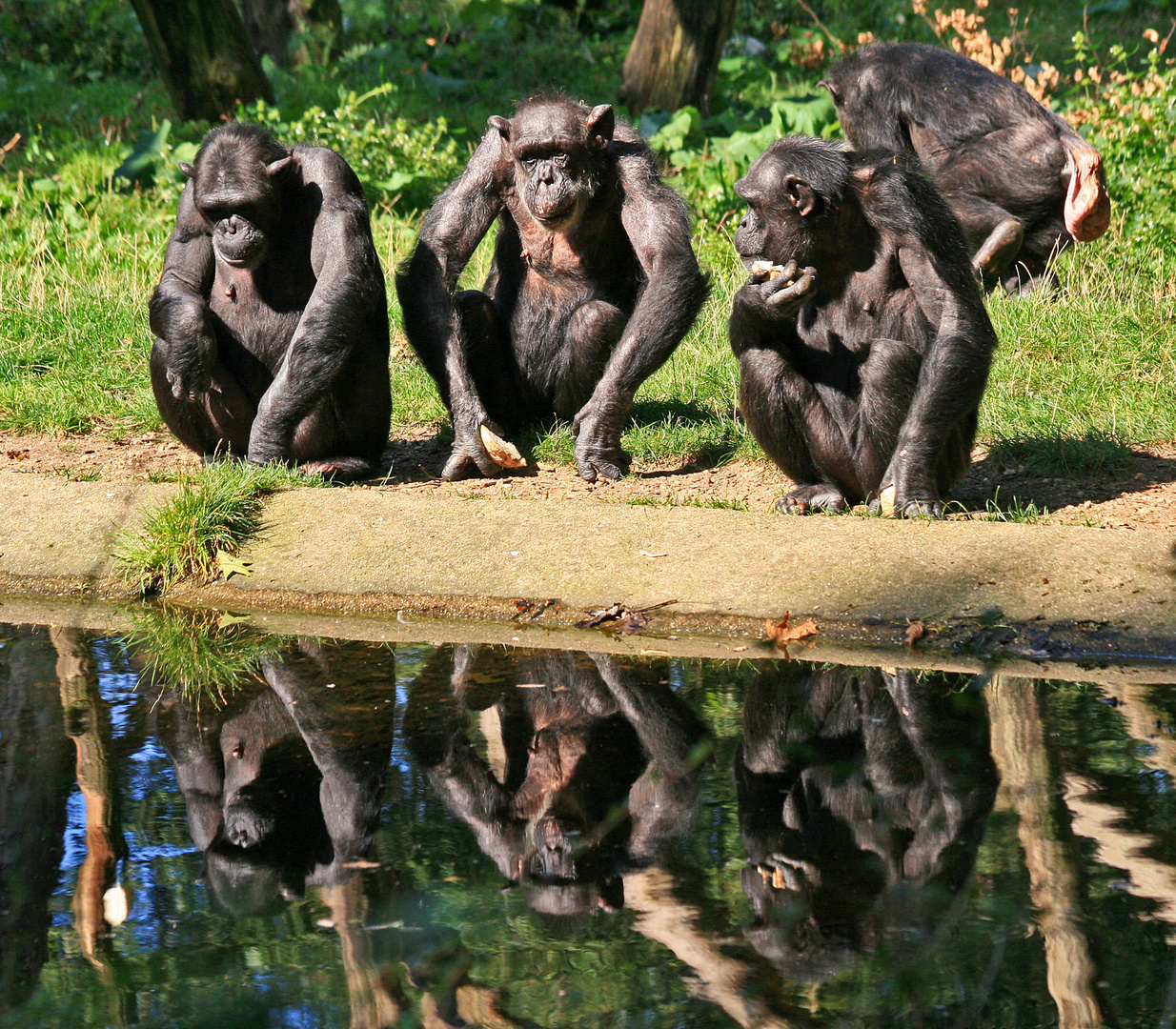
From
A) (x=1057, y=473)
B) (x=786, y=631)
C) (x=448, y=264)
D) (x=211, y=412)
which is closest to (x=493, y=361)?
(x=448, y=264)

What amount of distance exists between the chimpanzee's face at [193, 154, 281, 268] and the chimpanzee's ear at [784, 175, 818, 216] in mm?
1973

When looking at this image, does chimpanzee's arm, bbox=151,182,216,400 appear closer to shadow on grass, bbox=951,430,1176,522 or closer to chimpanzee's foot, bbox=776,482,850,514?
chimpanzee's foot, bbox=776,482,850,514

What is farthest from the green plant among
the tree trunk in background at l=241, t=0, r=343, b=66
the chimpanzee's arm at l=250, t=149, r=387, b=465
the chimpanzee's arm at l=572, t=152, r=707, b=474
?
the tree trunk in background at l=241, t=0, r=343, b=66

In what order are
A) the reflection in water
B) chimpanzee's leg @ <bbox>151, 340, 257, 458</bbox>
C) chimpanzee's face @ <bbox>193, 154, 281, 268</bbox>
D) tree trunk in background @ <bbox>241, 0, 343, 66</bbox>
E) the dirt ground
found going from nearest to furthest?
the reflection in water < the dirt ground < chimpanzee's face @ <bbox>193, 154, 281, 268</bbox> < chimpanzee's leg @ <bbox>151, 340, 257, 458</bbox> < tree trunk in background @ <bbox>241, 0, 343, 66</bbox>

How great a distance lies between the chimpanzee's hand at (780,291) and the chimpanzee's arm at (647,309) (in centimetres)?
85

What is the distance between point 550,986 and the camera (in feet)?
7.05

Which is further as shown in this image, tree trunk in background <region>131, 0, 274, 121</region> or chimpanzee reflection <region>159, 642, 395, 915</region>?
tree trunk in background <region>131, 0, 274, 121</region>

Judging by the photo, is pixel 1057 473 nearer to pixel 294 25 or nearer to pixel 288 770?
pixel 288 770

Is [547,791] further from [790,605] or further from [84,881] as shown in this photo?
[790,605]

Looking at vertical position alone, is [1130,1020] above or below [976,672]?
below

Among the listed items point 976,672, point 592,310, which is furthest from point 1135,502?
point 592,310

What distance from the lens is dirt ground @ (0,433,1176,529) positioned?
5.04 metres

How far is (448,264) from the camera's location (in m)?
5.79

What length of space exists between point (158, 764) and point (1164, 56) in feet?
49.2
